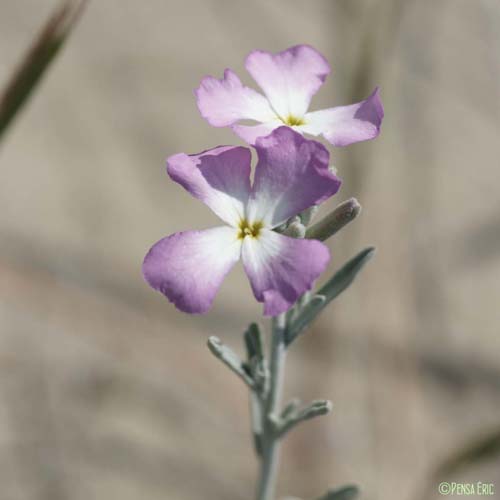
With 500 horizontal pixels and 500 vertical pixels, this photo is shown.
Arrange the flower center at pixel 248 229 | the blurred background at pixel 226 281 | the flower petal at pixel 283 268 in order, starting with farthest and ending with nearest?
1. the blurred background at pixel 226 281
2. the flower center at pixel 248 229
3. the flower petal at pixel 283 268

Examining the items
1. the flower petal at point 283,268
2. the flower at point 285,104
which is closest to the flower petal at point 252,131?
the flower at point 285,104

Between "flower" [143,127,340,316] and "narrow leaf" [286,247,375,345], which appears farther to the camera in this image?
"narrow leaf" [286,247,375,345]

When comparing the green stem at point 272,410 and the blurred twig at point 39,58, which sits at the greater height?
the blurred twig at point 39,58

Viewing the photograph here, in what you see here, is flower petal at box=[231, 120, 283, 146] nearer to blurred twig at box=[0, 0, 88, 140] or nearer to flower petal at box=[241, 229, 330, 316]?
flower petal at box=[241, 229, 330, 316]

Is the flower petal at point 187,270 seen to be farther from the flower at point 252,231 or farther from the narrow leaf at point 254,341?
the narrow leaf at point 254,341

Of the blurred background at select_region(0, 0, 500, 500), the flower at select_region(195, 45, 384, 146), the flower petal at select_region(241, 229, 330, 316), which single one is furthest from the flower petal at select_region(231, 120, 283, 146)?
the blurred background at select_region(0, 0, 500, 500)

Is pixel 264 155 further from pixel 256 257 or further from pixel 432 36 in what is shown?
pixel 432 36

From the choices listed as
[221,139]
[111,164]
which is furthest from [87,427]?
[221,139]
